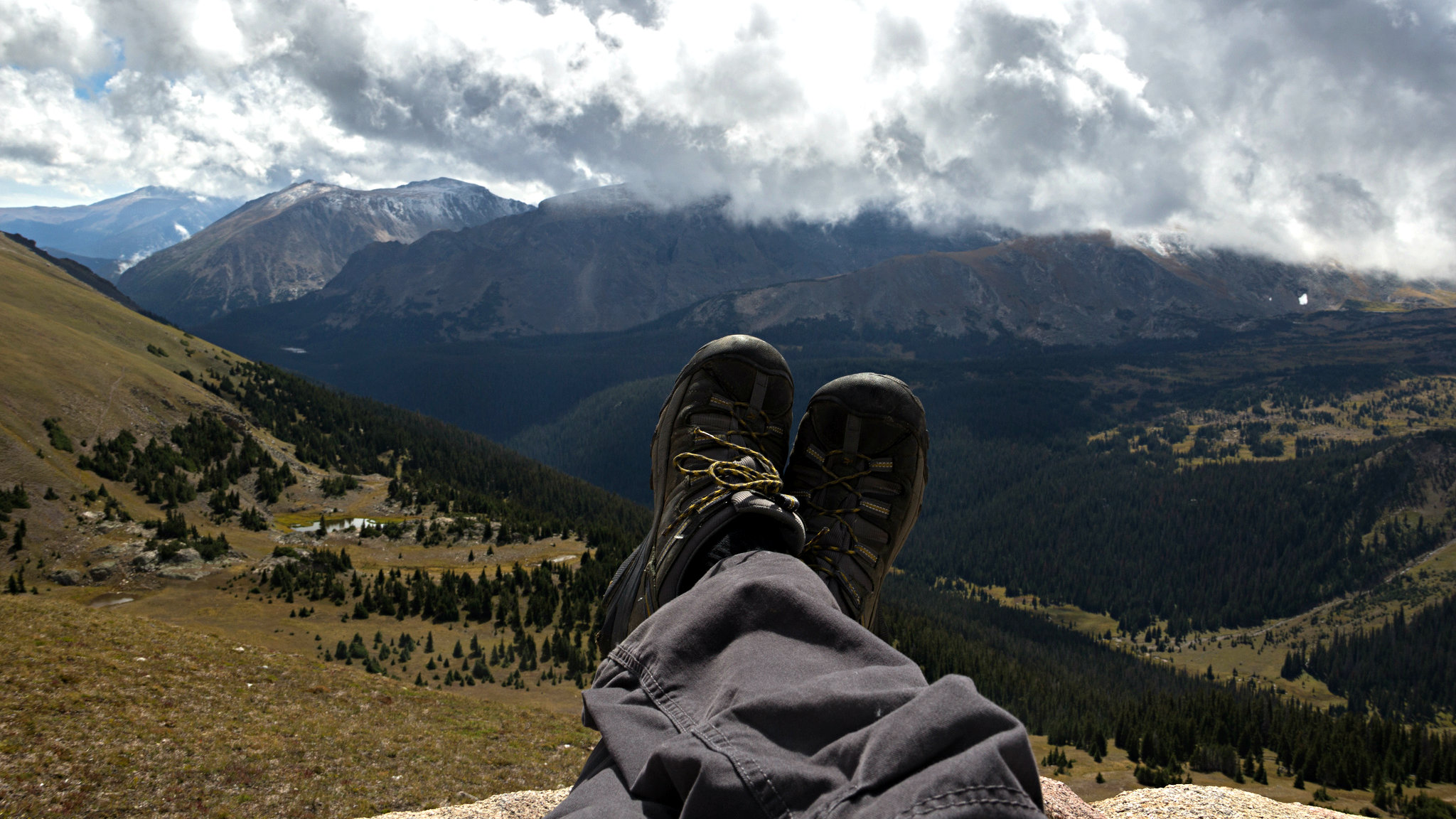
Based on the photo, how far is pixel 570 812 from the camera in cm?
267

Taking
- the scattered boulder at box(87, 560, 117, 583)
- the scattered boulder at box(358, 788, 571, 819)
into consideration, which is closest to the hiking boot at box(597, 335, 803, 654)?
the scattered boulder at box(358, 788, 571, 819)

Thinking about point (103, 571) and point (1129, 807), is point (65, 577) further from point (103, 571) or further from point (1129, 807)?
point (1129, 807)

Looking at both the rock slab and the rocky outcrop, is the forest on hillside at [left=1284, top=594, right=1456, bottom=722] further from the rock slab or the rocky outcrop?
the rocky outcrop

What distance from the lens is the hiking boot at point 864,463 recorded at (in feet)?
23.5

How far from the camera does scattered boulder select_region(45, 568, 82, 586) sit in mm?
36531

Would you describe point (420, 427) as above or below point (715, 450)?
below

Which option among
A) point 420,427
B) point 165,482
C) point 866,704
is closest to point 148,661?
point 866,704

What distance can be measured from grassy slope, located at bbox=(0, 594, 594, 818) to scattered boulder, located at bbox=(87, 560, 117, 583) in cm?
2999

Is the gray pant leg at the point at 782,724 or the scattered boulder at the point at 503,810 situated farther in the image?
the scattered boulder at the point at 503,810

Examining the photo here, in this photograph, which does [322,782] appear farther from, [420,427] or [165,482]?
[420,427]

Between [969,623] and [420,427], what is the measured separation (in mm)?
109193

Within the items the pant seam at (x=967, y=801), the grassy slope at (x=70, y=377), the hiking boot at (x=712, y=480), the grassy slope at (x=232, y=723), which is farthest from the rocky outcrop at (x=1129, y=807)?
the grassy slope at (x=70, y=377)

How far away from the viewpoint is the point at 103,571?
3741cm

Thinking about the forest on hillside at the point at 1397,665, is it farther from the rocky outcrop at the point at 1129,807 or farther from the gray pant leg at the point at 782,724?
the gray pant leg at the point at 782,724
